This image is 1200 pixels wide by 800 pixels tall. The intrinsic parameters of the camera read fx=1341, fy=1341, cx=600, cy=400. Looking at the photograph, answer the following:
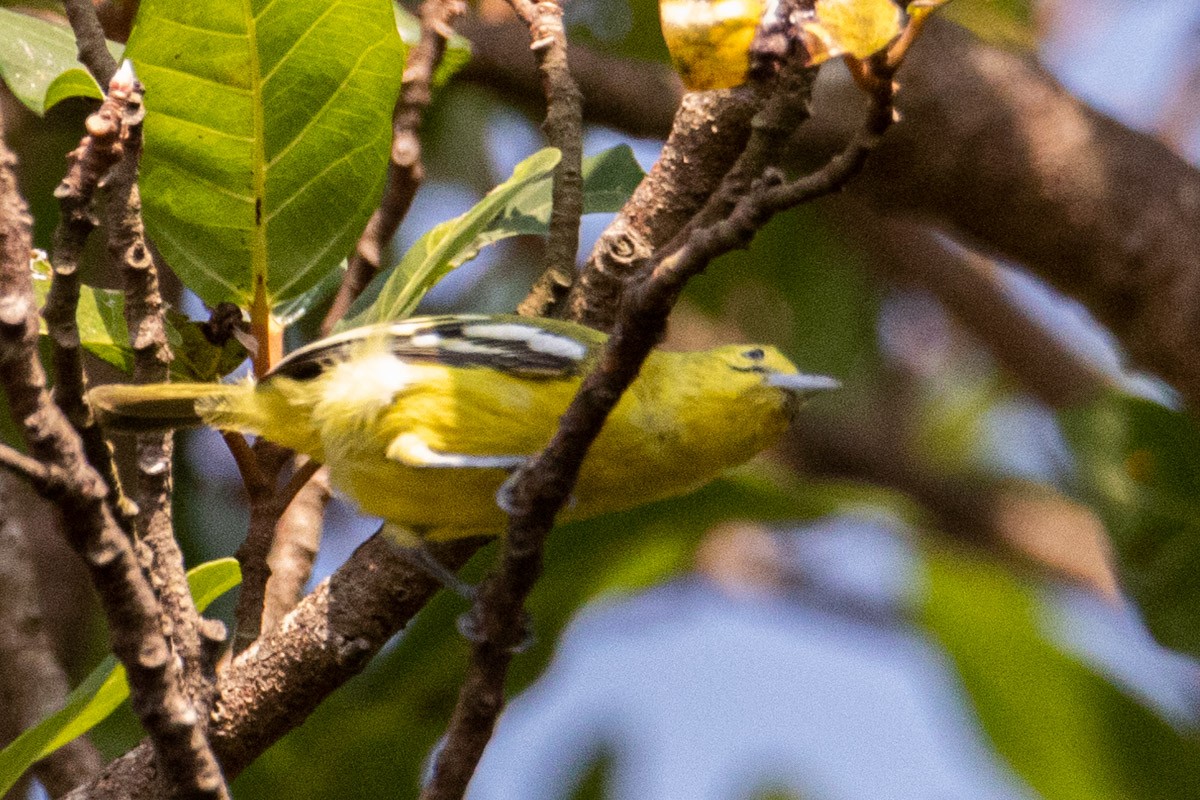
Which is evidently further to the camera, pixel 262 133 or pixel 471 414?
pixel 471 414

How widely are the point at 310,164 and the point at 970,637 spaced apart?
1717mm

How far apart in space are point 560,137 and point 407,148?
0.43 m

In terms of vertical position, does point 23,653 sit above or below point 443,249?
below

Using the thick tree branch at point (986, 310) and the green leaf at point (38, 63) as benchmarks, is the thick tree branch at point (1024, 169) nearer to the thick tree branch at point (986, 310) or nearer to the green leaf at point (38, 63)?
the thick tree branch at point (986, 310)

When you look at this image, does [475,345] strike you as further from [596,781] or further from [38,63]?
[596,781]

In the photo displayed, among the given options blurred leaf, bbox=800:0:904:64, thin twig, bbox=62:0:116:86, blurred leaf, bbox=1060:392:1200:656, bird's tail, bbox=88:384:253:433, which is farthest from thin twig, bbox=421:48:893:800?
blurred leaf, bbox=1060:392:1200:656

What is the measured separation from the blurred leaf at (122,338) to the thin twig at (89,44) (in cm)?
33

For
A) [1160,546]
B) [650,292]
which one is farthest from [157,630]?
[1160,546]

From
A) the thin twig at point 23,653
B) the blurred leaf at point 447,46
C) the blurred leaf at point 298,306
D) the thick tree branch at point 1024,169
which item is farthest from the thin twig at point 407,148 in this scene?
the thick tree branch at point 1024,169

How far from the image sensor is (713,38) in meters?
1.27

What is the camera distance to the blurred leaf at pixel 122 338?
2.23 meters

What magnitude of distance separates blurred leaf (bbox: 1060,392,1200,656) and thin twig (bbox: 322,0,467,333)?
155cm

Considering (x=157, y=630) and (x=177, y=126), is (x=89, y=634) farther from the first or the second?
(x=157, y=630)

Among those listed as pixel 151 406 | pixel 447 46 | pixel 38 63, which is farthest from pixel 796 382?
pixel 38 63
